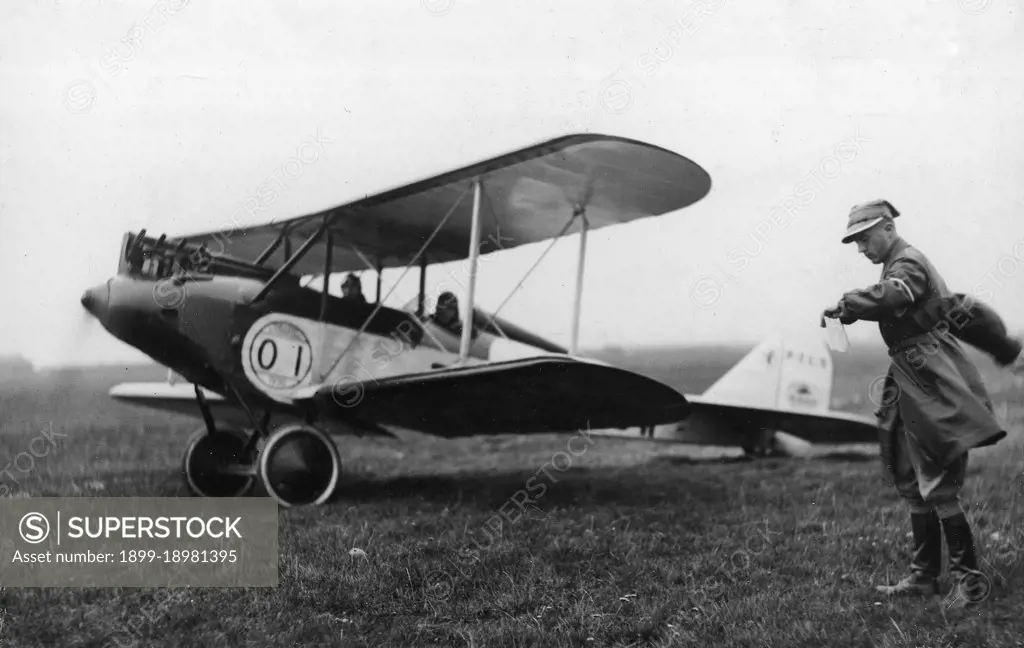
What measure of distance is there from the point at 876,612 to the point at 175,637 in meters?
2.41

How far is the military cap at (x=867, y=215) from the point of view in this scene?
8.89 feet

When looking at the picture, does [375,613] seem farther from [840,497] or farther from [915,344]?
[840,497]

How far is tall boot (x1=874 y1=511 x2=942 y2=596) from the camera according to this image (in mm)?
2615

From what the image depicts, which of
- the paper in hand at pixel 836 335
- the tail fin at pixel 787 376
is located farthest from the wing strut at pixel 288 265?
the tail fin at pixel 787 376

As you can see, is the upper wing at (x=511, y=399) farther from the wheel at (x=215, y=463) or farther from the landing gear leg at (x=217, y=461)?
the wheel at (x=215, y=463)

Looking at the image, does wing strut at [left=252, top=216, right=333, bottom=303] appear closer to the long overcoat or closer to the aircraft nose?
the aircraft nose

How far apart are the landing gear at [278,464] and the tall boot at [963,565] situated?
10.8 feet

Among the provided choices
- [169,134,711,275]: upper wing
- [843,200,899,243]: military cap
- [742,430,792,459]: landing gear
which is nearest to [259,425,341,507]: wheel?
[169,134,711,275]: upper wing

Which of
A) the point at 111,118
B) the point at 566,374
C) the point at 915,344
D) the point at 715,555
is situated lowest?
the point at 715,555

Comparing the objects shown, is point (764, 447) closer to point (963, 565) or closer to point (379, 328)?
point (379, 328)

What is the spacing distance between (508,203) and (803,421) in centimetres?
343

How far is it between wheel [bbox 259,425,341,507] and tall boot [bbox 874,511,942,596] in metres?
3.13

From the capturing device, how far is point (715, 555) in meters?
3.21

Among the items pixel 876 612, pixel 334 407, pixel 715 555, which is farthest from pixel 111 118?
pixel 876 612
